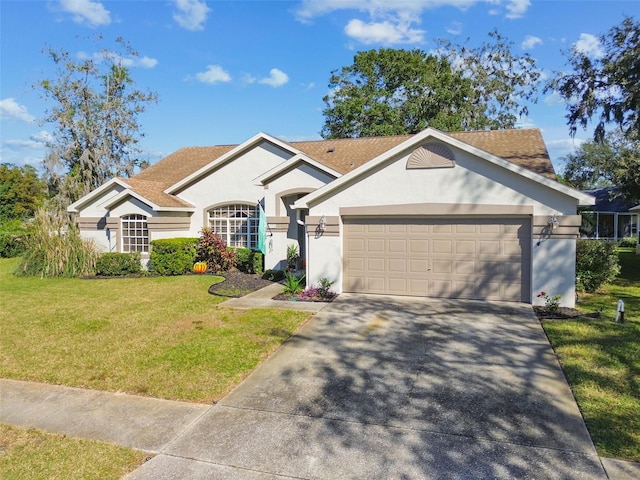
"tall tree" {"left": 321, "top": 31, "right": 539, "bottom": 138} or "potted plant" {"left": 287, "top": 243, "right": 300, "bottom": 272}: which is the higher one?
"tall tree" {"left": 321, "top": 31, "right": 539, "bottom": 138}

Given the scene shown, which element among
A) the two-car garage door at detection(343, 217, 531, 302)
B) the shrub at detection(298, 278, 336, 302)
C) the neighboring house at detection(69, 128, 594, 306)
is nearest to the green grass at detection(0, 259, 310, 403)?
the shrub at detection(298, 278, 336, 302)

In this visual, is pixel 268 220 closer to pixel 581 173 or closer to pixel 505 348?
pixel 505 348

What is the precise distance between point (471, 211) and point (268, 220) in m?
7.74

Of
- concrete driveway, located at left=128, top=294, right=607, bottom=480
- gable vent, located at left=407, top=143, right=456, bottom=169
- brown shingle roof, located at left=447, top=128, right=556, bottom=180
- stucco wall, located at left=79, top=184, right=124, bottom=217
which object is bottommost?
concrete driveway, located at left=128, top=294, right=607, bottom=480

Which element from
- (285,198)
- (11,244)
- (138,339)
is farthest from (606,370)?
(11,244)

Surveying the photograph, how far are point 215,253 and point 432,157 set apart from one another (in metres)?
9.52

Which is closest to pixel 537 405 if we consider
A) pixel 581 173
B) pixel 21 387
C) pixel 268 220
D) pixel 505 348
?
pixel 505 348

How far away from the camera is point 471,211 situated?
37.4 feet

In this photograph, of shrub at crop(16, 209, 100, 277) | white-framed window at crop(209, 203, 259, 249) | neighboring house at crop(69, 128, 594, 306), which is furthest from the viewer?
white-framed window at crop(209, 203, 259, 249)

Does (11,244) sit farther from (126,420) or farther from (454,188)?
(454,188)

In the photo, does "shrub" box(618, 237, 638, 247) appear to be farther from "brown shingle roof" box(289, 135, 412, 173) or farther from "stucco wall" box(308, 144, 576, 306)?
"stucco wall" box(308, 144, 576, 306)

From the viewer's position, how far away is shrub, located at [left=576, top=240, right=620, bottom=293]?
1359 centimetres

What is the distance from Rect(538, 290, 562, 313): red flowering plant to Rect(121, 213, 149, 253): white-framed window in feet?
47.5

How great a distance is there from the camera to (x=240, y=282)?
1469 centimetres
